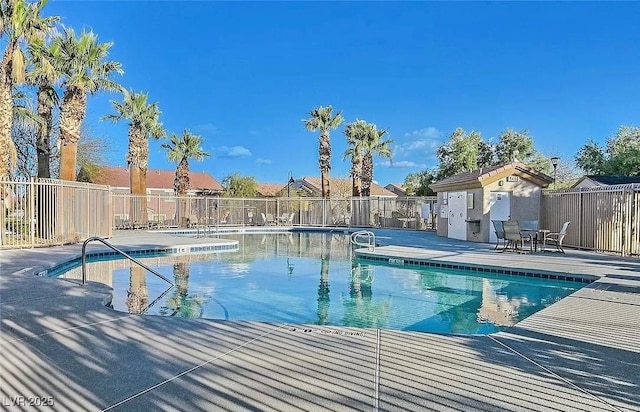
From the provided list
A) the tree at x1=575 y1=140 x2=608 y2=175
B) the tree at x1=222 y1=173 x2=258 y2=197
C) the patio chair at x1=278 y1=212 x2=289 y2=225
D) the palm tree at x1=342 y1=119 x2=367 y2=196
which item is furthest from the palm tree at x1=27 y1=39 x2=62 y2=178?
the tree at x1=575 y1=140 x2=608 y2=175

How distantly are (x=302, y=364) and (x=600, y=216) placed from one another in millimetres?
12573

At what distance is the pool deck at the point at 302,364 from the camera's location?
2832 millimetres

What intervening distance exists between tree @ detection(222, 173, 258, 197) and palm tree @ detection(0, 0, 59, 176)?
24700 mm

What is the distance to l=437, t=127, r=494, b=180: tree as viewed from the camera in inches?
1065

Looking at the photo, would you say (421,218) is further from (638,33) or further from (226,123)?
(226,123)

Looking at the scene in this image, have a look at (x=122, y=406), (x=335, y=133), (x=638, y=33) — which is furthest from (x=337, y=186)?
(x=122, y=406)

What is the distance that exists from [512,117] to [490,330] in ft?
88.4

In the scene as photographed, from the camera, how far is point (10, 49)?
11875mm

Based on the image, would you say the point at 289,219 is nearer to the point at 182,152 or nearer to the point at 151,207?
the point at 182,152

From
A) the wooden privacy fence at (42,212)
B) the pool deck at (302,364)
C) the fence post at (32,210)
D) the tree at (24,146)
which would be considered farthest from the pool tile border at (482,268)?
the tree at (24,146)

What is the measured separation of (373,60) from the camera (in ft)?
104

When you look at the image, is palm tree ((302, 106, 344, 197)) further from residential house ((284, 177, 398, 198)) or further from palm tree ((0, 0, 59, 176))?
palm tree ((0, 0, 59, 176))

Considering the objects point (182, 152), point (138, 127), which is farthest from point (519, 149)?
point (138, 127)

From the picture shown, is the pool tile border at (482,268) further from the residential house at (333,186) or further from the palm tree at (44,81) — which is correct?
the residential house at (333,186)
